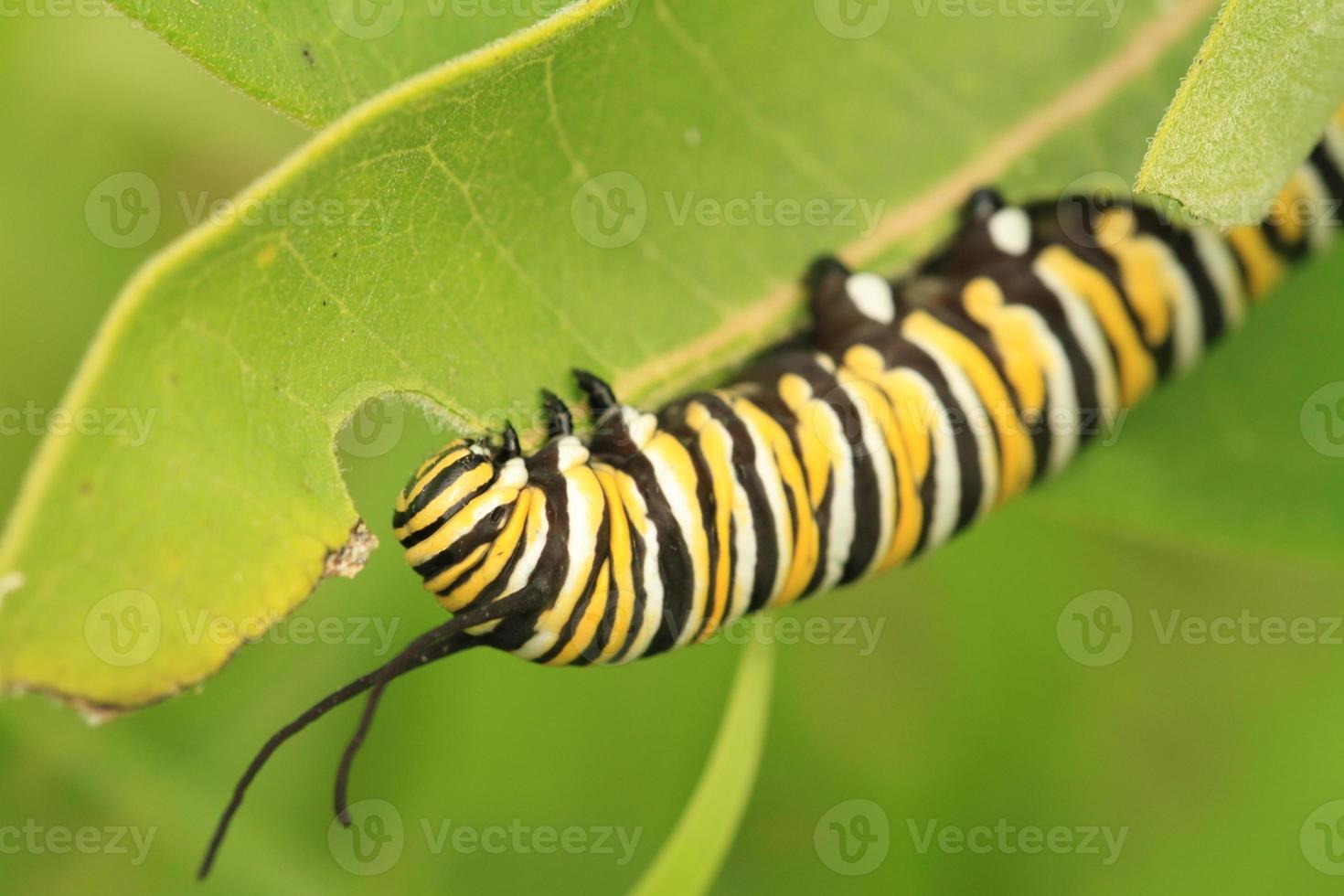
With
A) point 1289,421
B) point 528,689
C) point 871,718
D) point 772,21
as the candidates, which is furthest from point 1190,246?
point 528,689
